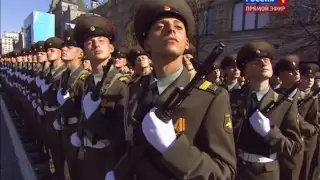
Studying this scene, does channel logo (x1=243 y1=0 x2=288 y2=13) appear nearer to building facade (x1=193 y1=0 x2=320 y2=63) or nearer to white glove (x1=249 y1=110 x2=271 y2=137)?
building facade (x1=193 y1=0 x2=320 y2=63)

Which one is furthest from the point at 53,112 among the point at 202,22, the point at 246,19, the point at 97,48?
the point at 202,22

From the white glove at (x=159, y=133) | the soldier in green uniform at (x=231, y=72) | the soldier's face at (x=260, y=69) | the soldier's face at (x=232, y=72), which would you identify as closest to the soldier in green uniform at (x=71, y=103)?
the soldier's face at (x=260, y=69)

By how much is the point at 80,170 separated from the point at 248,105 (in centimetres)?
186

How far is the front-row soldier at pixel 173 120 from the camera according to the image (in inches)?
56.9

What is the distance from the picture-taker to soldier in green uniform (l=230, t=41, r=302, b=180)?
269cm

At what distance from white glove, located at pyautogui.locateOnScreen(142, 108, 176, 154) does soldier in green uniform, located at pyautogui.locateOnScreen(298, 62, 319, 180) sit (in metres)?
3.10

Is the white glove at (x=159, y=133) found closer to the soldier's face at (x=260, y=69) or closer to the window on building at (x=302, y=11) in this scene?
the soldier's face at (x=260, y=69)

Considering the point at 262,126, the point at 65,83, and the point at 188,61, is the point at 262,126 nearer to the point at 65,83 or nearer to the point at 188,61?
the point at 188,61

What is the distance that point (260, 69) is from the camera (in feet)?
9.67

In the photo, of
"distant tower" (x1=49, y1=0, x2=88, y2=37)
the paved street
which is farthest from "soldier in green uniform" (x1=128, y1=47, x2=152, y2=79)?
"distant tower" (x1=49, y1=0, x2=88, y2=37)

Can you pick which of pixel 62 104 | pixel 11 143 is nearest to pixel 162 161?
pixel 62 104

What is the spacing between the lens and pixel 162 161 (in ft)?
4.83

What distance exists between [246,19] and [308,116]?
1927cm

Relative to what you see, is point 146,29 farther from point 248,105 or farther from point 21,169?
point 21,169
